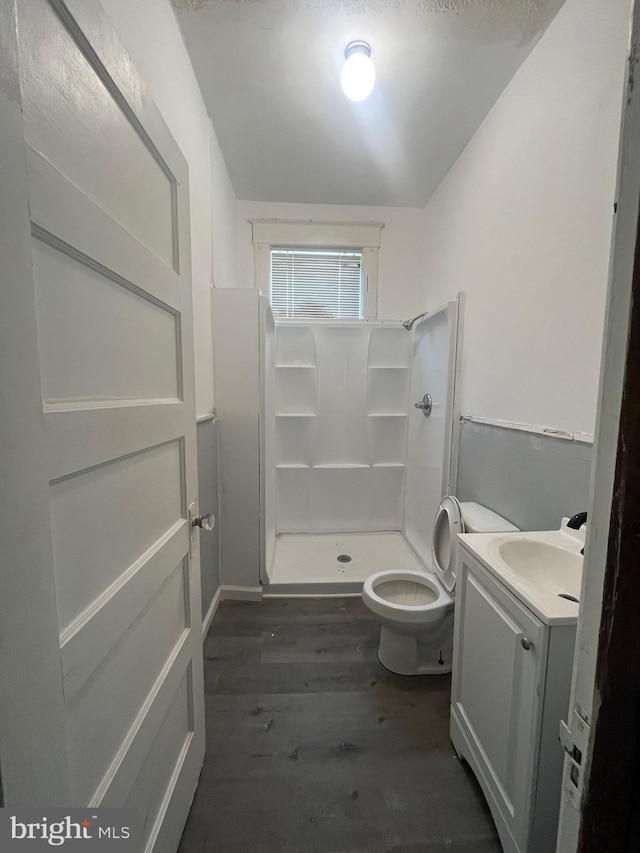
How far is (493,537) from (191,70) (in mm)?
2337

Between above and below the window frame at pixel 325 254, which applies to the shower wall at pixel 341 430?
below

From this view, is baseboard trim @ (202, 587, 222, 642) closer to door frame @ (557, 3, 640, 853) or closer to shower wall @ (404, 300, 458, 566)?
shower wall @ (404, 300, 458, 566)

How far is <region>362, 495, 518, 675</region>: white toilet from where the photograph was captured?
146 cm

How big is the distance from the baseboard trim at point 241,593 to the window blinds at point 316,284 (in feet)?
6.56

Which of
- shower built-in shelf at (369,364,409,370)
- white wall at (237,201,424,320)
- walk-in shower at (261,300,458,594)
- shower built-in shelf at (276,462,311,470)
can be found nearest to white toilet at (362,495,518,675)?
walk-in shower at (261,300,458,594)

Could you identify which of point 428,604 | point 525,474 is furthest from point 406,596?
point 525,474

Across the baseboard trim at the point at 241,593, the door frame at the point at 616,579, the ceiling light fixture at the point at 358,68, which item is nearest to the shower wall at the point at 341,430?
the baseboard trim at the point at 241,593

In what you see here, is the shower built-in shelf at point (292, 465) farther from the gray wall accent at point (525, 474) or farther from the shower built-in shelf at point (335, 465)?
the gray wall accent at point (525, 474)

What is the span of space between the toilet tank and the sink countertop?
0.75 ft

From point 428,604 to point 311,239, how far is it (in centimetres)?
260

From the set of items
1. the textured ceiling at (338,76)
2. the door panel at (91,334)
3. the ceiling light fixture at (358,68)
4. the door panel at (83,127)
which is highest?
the textured ceiling at (338,76)

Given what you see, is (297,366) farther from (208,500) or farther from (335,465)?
(208,500)

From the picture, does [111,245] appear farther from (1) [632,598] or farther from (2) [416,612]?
(2) [416,612]

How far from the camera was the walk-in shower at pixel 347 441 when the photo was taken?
8.69 feet
